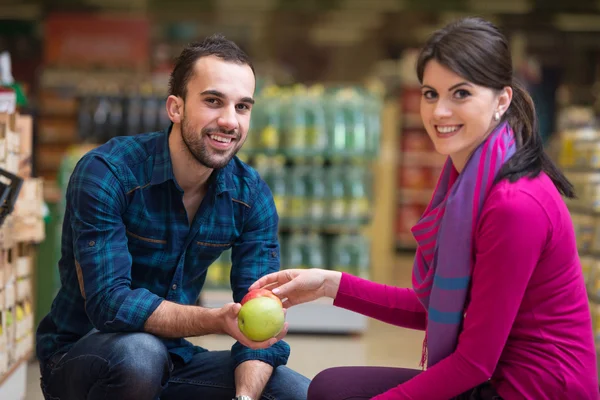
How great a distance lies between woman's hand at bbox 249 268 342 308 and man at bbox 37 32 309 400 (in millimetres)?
152

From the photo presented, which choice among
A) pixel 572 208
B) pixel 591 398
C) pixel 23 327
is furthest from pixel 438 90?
pixel 572 208

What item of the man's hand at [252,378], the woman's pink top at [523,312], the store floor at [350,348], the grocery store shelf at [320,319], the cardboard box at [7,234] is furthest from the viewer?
the grocery store shelf at [320,319]

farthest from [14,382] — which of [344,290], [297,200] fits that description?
[297,200]

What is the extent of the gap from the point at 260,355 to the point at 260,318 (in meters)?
0.36

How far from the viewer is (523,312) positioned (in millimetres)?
1996

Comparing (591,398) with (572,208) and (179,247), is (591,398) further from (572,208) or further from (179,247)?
(572,208)

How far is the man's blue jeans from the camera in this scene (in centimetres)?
224

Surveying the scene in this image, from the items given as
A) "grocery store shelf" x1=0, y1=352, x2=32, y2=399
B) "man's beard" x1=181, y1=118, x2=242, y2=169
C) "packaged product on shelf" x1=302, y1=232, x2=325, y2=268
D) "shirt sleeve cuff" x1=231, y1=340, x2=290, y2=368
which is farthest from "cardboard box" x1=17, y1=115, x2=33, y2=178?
"packaged product on shelf" x1=302, y1=232, x2=325, y2=268

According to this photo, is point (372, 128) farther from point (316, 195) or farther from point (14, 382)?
point (14, 382)

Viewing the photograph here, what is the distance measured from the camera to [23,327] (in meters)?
3.65

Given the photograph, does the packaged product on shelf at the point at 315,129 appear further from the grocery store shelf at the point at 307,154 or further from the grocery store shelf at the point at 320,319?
the grocery store shelf at the point at 320,319

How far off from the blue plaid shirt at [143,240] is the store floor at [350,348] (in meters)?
2.16

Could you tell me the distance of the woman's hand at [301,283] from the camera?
243 cm

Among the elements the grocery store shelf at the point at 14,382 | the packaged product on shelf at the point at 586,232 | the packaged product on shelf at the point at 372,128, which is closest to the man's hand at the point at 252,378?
the grocery store shelf at the point at 14,382
